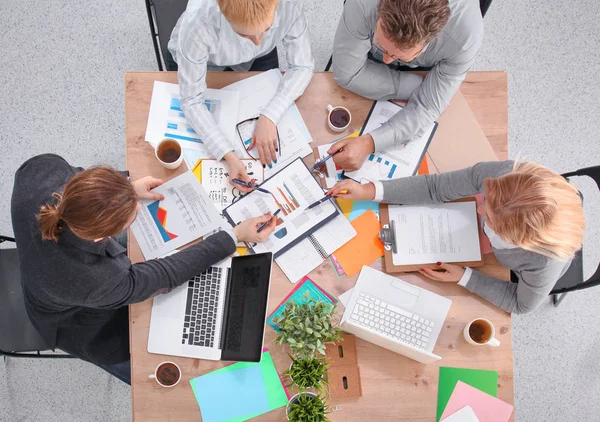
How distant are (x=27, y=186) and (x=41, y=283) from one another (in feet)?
0.86

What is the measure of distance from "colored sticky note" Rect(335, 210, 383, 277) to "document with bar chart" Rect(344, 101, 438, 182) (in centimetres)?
17

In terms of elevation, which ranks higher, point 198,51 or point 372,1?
point 372,1

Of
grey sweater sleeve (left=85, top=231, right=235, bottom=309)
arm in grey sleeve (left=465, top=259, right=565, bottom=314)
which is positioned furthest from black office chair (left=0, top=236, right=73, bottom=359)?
arm in grey sleeve (left=465, top=259, right=565, bottom=314)

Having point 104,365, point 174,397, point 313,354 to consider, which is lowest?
point 104,365

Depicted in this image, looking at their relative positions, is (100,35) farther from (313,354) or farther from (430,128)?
(313,354)

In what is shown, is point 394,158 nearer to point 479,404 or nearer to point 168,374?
point 479,404

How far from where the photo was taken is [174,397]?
1400 mm

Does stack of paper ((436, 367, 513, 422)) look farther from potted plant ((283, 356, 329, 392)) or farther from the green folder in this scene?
potted plant ((283, 356, 329, 392))

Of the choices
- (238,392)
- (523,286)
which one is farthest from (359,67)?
(238,392)

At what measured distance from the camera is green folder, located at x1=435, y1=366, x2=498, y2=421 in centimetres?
143

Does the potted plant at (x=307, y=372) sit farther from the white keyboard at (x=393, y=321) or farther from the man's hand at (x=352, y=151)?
the man's hand at (x=352, y=151)

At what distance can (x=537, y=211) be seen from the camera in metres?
1.26

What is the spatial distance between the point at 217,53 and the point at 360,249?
2.56 feet

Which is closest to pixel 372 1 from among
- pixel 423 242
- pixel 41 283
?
pixel 423 242
